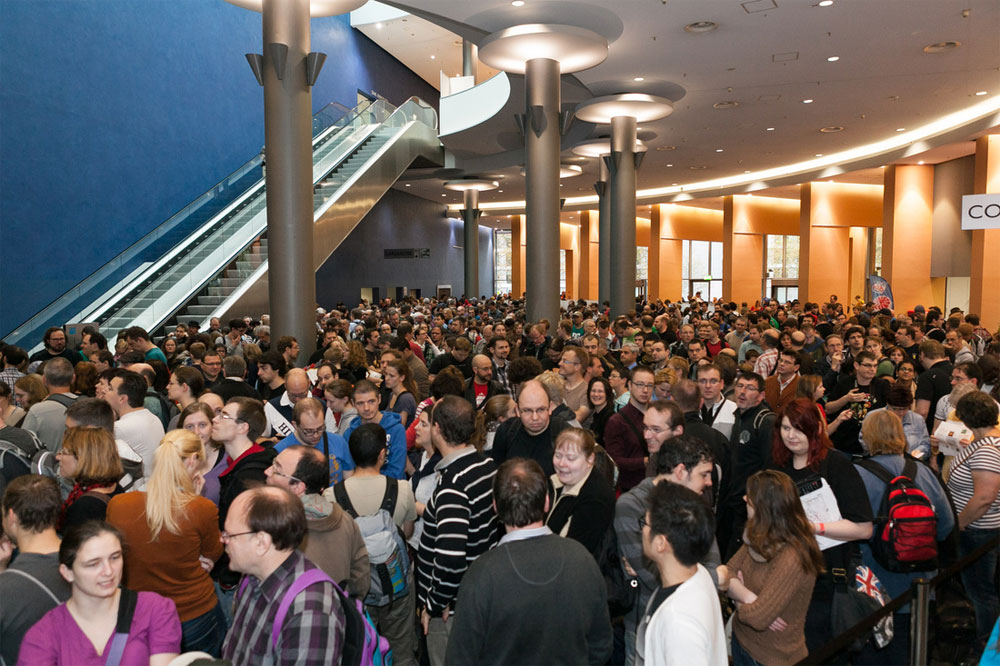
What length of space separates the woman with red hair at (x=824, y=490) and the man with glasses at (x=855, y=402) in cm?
241

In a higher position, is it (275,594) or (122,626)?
(275,594)

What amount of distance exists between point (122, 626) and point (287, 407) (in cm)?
348

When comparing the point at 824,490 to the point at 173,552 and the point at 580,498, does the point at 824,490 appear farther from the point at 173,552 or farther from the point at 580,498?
the point at 173,552

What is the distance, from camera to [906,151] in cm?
2073

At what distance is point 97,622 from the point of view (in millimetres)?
2486

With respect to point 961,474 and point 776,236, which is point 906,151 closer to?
point 776,236

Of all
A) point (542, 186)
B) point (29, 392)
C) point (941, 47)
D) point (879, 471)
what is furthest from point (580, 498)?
point (941, 47)

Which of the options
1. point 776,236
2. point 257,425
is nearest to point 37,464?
point 257,425

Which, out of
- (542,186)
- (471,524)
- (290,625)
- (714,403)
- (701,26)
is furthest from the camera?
(542,186)

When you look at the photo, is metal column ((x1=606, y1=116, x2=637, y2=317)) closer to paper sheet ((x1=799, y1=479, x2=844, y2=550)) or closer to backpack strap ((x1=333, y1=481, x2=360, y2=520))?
paper sheet ((x1=799, y1=479, x2=844, y2=550))

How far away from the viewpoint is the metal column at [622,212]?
17.3 meters

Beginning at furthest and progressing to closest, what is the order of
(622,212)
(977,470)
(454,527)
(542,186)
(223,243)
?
(622,212)
(223,243)
(542,186)
(977,470)
(454,527)

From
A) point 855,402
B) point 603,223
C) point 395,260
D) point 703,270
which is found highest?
point 603,223

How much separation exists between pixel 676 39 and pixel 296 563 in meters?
11.8
